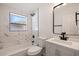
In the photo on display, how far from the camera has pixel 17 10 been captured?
187 centimetres

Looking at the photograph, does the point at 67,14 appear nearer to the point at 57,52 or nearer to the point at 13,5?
the point at 57,52

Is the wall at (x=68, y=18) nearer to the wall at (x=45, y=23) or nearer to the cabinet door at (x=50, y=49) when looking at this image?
the wall at (x=45, y=23)

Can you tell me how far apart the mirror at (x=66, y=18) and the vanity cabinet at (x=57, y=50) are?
32 cm

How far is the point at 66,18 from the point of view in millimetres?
1742

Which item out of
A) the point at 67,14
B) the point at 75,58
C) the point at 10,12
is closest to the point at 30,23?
the point at 10,12

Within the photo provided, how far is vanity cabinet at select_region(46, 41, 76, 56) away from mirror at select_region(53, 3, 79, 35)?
0.32m

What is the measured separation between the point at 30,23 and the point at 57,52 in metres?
0.83

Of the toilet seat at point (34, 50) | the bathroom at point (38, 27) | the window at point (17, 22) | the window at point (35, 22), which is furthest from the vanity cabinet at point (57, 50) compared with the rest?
the window at point (17, 22)

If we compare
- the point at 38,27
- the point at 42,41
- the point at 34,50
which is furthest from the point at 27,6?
the point at 34,50

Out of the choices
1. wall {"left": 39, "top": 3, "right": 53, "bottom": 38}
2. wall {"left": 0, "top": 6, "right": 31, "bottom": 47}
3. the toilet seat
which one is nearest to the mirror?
wall {"left": 39, "top": 3, "right": 53, "bottom": 38}

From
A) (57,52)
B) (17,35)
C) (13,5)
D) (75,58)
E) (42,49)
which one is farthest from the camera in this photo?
(17,35)

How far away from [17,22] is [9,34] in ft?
1.17

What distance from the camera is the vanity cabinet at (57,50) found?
1375 mm

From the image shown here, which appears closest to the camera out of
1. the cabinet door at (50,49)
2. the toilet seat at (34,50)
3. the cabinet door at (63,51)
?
the cabinet door at (63,51)
